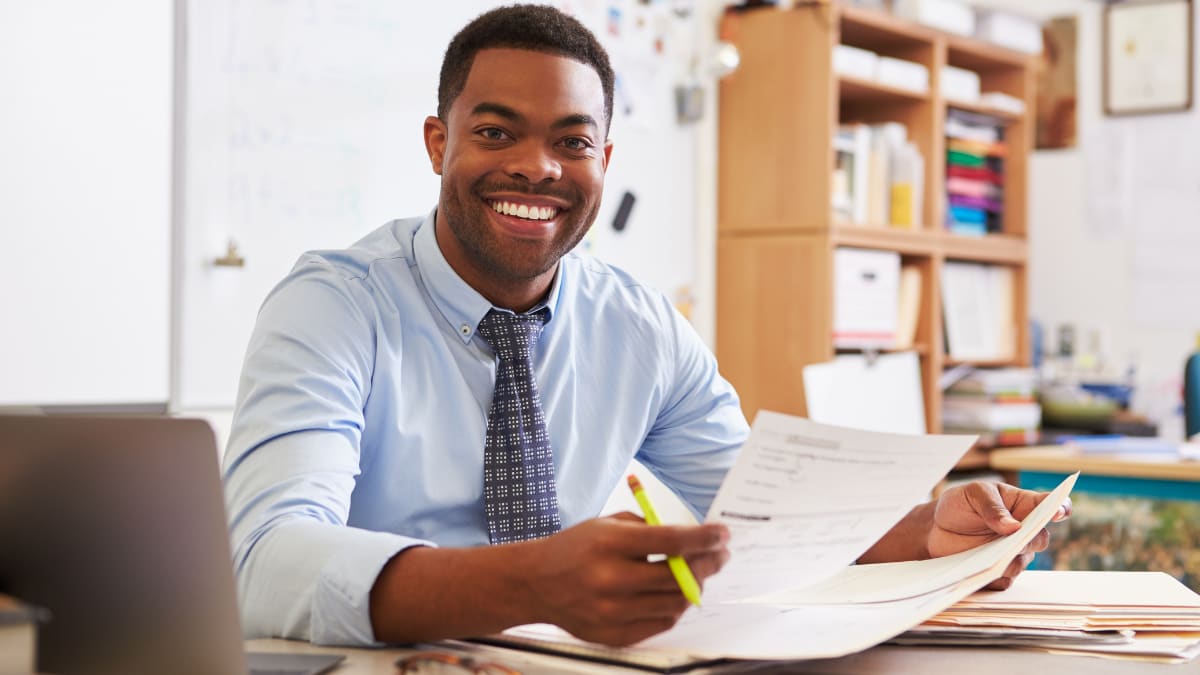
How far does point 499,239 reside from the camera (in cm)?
146

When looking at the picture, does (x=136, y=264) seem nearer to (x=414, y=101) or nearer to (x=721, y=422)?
(x=414, y=101)

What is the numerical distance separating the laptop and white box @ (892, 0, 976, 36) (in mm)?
3472

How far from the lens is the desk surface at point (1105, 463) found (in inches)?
105

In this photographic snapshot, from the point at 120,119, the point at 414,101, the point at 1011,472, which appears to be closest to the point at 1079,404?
the point at 1011,472

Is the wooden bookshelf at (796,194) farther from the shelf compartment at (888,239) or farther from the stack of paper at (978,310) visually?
the stack of paper at (978,310)

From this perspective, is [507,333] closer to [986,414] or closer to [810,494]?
[810,494]

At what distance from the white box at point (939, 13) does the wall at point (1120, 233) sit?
0.63m

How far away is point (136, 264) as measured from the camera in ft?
7.50

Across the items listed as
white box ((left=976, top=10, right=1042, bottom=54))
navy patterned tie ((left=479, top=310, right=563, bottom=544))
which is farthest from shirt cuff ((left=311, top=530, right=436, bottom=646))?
white box ((left=976, top=10, right=1042, bottom=54))

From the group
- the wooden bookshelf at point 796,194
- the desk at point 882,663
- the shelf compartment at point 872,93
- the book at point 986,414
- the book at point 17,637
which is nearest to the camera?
the book at point 17,637

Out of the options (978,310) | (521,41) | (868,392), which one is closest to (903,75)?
(978,310)

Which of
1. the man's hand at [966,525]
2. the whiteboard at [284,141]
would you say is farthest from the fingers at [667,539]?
the whiteboard at [284,141]

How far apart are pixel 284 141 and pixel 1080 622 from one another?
198 centimetres

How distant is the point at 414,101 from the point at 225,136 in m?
0.53
